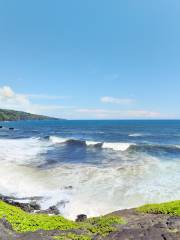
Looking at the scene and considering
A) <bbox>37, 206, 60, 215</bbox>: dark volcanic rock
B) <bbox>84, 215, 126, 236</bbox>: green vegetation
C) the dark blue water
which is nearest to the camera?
<bbox>84, 215, 126, 236</bbox>: green vegetation

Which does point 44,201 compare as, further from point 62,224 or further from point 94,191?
point 62,224

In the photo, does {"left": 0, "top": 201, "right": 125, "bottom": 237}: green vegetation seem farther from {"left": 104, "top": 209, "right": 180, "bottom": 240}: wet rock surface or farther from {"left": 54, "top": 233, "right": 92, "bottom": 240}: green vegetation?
{"left": 104, "top": 209, "right": 180, "bottom": 240}: wet rock surface

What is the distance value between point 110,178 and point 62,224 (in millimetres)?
19067

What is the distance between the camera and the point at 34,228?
31.2 ft

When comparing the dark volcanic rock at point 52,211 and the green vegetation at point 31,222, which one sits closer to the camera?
the green vegetation at point 31,222

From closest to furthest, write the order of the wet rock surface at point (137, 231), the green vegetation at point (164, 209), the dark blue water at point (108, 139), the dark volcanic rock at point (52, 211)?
the wet rock surface at point (137, 231) < the green vegetation at point (164, 209) < the dark volcanic rock at point (52, 211) < the dark blue water at point (108, 139)

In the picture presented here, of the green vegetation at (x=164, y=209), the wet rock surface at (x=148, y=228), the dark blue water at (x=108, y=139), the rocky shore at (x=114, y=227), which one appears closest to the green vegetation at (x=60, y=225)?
the rocky shore at (x=114, y=227)

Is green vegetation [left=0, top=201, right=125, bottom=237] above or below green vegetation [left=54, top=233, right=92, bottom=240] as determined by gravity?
below

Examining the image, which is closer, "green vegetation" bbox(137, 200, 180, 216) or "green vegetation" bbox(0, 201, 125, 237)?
"green vegetation" bbox(0, 201, 125, 237)

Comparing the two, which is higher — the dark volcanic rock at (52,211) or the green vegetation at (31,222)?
the green vegetation at (31,222)

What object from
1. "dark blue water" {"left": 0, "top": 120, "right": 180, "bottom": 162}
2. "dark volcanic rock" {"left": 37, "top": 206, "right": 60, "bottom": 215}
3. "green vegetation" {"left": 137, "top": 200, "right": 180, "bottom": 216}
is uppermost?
"green vegetation" {"left": 137, "top": 200, "right": 180, "bottom": 216}

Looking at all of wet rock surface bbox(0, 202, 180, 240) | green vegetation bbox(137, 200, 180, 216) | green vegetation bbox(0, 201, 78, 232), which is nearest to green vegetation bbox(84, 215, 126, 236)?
wet rock surface bbox(0, 202, 180, 240)

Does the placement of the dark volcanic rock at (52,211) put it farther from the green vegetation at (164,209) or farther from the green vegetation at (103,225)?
the green vegetation at (103,225)

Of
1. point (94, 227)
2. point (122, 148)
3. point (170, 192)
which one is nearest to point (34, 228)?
point (94, 227)
